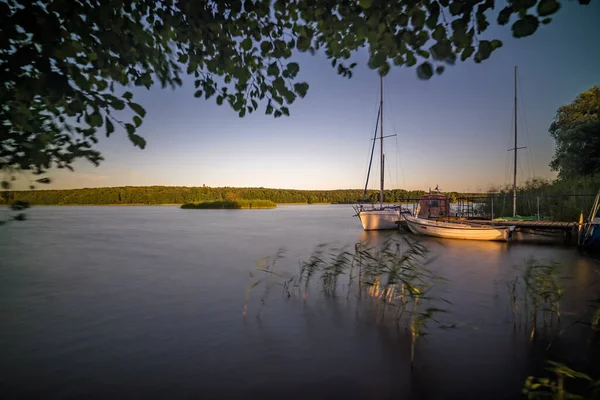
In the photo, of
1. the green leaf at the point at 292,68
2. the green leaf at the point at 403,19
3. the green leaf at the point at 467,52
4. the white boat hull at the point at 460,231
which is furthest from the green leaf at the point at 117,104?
the white boat hull at the point at 460,231

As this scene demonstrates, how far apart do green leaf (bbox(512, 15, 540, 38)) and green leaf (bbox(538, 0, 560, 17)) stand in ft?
0.34

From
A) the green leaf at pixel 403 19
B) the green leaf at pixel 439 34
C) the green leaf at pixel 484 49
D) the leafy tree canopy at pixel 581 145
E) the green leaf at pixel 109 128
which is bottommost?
the green leaf at pixel 109 128

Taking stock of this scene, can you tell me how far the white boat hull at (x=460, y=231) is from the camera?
21703 mm

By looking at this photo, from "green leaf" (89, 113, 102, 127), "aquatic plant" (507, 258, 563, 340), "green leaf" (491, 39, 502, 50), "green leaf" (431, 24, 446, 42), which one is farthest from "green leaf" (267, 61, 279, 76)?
"aquatic plant" (507, 258, 563, 340)

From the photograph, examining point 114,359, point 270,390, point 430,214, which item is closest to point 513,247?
point 430,214

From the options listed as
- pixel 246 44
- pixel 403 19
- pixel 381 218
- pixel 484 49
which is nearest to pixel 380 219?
pixel 381 218

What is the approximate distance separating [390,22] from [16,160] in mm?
3989

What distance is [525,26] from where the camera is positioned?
286cm

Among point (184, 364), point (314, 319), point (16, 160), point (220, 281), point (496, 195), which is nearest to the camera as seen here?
point (16, 160)

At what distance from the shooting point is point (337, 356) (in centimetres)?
617

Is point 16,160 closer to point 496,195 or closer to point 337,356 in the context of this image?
point 337,356

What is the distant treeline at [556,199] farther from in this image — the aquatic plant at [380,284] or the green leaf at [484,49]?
→ the green leaf at [484,49]

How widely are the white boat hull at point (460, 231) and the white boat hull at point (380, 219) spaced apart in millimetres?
4148

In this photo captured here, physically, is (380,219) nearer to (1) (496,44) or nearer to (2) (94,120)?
(1) (496,44)
